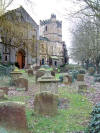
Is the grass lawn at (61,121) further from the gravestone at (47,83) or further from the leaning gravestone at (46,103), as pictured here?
the gravestone at (47,83)

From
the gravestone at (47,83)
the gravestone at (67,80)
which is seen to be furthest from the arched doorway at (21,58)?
the gravestone at (47,83)

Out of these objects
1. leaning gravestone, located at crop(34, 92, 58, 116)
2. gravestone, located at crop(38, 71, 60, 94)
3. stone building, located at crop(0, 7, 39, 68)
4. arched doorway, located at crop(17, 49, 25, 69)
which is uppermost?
stone building, located at crop(0, 7, 39, 68)

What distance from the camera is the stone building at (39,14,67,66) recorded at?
6222 centimetres

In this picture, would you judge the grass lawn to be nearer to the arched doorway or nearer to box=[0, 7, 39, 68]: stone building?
box=[0, 7, 39, 68]: stone building

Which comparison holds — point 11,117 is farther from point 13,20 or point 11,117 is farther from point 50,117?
point 13,20

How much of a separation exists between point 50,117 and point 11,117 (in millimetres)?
2624

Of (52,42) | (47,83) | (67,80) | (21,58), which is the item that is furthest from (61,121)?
(52,42)

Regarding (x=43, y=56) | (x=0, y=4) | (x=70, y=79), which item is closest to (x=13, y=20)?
(x=0, y=4)

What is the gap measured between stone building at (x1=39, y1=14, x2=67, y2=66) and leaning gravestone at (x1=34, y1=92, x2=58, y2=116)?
5261 centimetres

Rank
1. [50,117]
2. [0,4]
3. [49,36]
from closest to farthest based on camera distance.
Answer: [50,117]
[0,4]
[49,36]

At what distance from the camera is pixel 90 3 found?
33.1ft

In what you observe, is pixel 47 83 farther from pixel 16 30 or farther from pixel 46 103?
pixel 16 30

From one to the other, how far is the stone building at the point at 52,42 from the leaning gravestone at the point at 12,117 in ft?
181

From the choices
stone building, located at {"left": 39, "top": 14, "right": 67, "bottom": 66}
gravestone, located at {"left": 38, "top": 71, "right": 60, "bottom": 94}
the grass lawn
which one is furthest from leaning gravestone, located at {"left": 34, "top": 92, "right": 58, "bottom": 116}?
stone building, located at {"left": 39, "top": 14, "right": 67, "bottom": 66}
